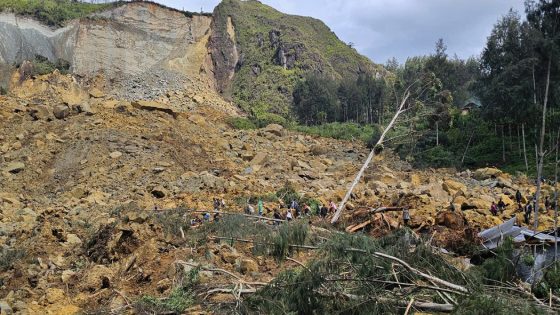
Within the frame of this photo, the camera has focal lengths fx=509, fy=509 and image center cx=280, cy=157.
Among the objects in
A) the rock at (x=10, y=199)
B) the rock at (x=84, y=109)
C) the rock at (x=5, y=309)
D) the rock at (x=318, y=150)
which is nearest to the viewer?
the rock at (x=5, y=309)

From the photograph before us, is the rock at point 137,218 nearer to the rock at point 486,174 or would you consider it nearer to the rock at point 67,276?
the rock at point 67,276

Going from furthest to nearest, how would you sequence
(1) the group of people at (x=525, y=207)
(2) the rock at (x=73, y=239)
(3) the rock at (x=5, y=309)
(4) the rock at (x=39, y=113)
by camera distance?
(4) the rock at (x=39, y=113)
(1) the group of people at (x=525, y=207)
(2) the rock at (x=73, y=239)
(3) the rock at (x=5, y=309)

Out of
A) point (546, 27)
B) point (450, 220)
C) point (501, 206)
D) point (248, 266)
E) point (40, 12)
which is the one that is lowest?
point (501, 206)

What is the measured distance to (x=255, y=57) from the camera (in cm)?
6406

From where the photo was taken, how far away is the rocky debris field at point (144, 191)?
942 cm

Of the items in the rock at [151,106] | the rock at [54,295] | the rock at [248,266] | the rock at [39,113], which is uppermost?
the rock at [151,106]

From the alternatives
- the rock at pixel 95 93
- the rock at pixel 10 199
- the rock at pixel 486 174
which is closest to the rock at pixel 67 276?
the rock at pixel 10 199

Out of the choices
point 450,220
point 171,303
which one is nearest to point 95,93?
point 450,220

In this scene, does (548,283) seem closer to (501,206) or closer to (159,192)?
(501,206)

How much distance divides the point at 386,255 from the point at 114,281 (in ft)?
18.4

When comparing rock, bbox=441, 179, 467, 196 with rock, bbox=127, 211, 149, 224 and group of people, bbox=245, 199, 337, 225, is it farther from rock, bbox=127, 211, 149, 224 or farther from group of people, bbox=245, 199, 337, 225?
rock, bbox=127, 211, 149, 224

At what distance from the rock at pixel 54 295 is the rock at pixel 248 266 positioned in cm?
318

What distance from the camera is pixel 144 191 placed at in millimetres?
17766

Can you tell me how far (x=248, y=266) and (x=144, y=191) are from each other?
9609mm
